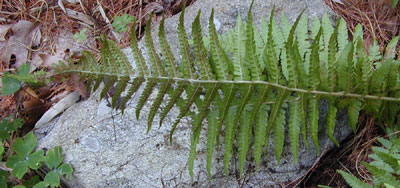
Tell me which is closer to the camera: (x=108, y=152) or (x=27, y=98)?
(x=108, y=152)

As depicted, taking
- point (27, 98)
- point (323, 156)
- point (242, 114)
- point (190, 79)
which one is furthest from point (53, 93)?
point (323, 156)

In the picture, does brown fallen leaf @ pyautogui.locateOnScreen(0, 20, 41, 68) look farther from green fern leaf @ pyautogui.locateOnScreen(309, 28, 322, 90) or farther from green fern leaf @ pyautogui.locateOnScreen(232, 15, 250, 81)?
green fern leaf @ pyautogui.locateOnScreen(309, 28, 322, 90)

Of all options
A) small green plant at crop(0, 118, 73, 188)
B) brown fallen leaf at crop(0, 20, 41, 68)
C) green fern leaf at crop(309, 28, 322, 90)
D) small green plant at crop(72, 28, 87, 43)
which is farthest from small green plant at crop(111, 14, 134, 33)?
green fern leaf at crop(309, 28, 322, 90)

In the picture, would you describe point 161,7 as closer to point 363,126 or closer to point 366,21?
point 366,21

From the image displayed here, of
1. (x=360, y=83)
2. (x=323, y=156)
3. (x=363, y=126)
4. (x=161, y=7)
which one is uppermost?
(x=161, y=7)

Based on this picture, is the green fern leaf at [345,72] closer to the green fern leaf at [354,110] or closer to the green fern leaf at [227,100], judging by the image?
the green fern leaf at [354,110]

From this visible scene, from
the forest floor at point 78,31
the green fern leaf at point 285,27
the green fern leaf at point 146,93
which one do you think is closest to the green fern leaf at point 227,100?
the green fern leaf at point 146,93

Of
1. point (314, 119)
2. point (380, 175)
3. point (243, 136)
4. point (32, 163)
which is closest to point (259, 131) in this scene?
point (243, 136)
